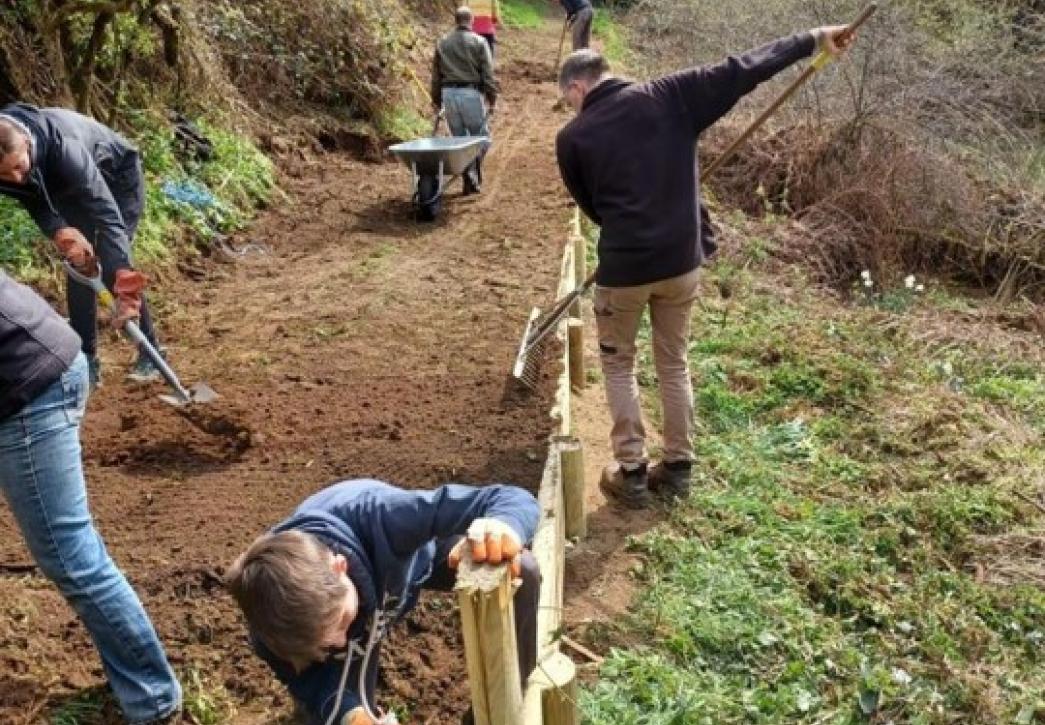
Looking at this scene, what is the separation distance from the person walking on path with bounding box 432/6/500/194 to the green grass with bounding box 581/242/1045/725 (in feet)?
15.3

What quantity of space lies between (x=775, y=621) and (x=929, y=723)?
0.62 m

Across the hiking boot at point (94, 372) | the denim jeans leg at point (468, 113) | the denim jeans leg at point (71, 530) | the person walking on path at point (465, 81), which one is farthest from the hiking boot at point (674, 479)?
the denim jeans leg at point (468, 113)

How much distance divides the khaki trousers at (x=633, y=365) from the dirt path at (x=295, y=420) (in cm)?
50

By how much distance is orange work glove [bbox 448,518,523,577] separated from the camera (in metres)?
1.94

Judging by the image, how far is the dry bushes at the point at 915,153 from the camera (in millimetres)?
9211

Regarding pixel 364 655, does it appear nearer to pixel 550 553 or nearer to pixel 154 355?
pixel 550 553

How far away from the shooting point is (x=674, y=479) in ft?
14.6

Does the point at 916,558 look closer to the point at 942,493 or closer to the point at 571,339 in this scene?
the point at 942,493

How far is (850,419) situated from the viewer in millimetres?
5426

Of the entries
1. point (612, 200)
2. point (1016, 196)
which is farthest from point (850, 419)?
point (1016, 196)

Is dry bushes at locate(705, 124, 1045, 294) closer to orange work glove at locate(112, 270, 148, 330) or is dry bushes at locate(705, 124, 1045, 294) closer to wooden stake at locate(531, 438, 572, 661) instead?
wooden stake at locate(531, 438, 572, 661)

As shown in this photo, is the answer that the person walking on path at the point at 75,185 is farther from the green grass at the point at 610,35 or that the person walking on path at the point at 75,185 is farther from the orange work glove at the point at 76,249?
the green grass at the point at 610,35

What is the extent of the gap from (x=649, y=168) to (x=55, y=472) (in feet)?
8.17

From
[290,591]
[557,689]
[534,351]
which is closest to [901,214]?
[534,351]
